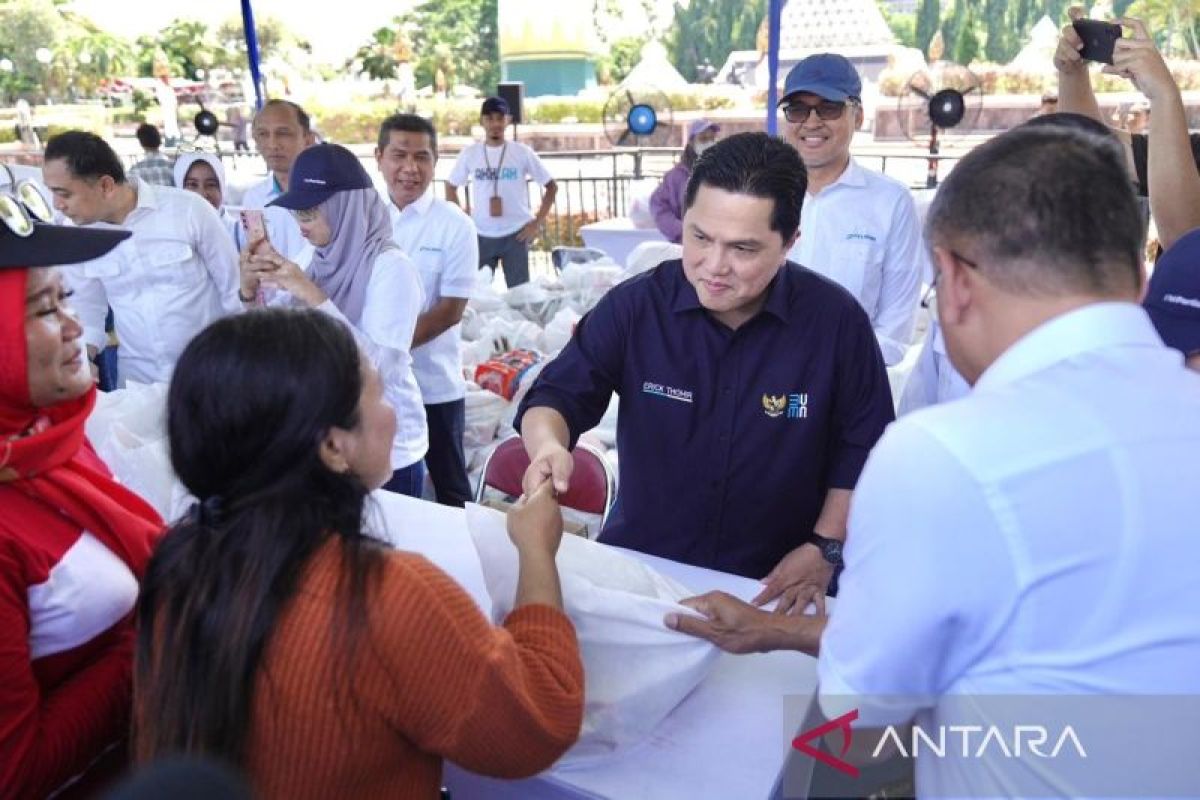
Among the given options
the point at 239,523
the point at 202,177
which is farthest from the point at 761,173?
the point at 202,177

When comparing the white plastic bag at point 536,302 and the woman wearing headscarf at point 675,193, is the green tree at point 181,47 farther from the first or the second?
the woman wearing headscarf at point 675,193

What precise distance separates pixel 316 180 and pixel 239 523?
6.01 feet

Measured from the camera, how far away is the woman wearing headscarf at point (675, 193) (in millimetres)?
5242

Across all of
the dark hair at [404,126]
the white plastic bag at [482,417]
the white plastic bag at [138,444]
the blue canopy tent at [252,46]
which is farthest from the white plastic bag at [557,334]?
the blue canopy tent at [252,46]

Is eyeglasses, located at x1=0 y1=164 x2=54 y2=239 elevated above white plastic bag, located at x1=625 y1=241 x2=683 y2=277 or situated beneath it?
elevated above

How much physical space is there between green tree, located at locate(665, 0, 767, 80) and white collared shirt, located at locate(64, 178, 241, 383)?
28.1 meters

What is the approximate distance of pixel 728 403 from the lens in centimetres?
185

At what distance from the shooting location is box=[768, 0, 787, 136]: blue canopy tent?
15.5 feet

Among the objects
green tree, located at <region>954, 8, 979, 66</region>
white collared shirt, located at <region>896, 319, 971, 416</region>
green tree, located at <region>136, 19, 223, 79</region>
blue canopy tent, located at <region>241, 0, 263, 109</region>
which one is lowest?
white collared shirt, located at <region>896, 319, 971, 416</region>

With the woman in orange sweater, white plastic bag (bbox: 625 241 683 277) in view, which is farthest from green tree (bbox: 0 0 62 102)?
the woman in orange sweater

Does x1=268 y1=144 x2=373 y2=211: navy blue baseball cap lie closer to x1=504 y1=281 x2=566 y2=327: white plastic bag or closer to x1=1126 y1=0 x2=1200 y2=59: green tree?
x1=504 y1=281 x2=566 y2=327: white plastic bag

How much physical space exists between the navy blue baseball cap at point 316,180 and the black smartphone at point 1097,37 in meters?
2.07

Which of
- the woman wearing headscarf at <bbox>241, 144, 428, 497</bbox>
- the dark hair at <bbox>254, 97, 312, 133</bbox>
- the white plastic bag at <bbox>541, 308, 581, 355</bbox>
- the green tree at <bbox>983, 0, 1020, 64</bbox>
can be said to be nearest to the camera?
the woman wearing headscarf at <bbox>241, 144, 428, 497</bbox>

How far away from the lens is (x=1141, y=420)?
31.9 inches
